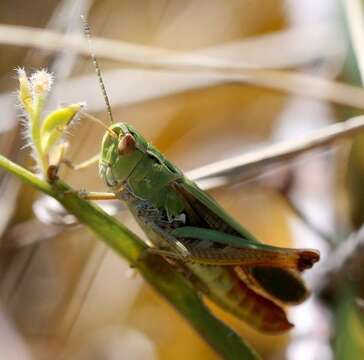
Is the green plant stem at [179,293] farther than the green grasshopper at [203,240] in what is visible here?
No

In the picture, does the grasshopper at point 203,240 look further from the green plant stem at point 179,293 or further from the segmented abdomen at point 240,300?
the green plant stem at point 179,293

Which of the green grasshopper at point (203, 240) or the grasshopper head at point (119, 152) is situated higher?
the grasshopper head at point (119, 152)

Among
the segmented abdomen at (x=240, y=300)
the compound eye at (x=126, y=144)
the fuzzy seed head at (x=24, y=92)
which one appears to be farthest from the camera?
the segmented abdomen at (x=240, y=300)

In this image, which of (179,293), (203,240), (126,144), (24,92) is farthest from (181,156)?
(24,92)

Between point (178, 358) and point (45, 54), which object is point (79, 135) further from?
point (178, 358)

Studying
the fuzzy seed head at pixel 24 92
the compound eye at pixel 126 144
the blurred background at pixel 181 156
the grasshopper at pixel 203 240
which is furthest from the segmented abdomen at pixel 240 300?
the fuzzy seed head at pixel 24 92

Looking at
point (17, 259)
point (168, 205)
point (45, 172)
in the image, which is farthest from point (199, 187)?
point (17, 259)

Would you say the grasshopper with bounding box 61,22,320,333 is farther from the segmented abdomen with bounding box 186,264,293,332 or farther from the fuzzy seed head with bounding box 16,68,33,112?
the fuzzy seed head with bounding box 16,68,33,112

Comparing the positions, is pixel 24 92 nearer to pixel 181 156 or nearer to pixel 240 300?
pixel 240 300
